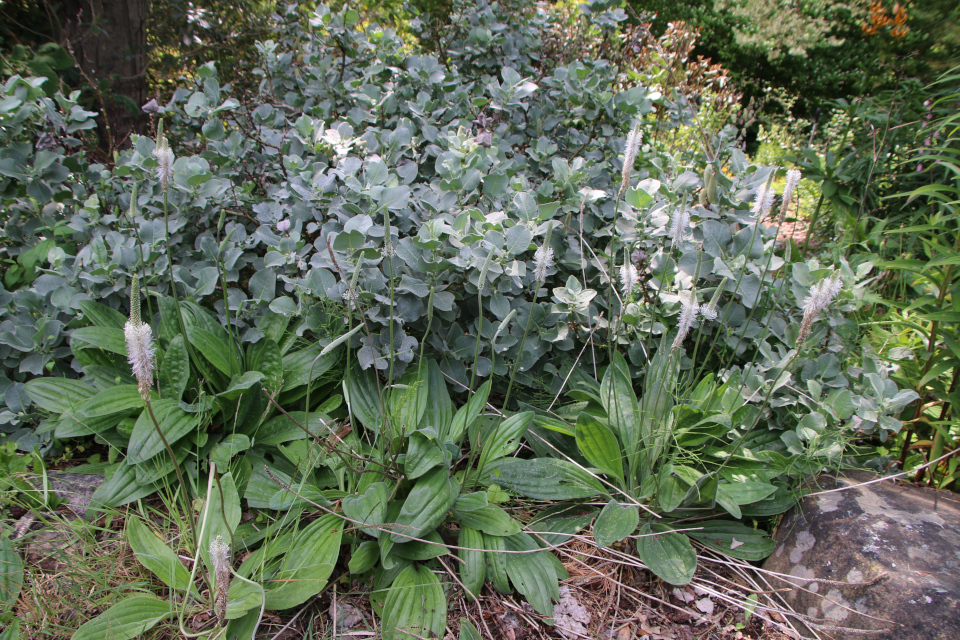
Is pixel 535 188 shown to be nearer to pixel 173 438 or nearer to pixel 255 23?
pixel 173 438

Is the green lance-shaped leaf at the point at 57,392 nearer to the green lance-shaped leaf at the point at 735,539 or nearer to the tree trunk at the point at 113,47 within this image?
the tree trunk at the point at 113,47

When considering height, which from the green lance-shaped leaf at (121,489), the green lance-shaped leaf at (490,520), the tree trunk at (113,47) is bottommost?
the green lance-shaped leaf at (121,489)

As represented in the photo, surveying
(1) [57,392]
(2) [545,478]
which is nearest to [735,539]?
(2) [545,478]

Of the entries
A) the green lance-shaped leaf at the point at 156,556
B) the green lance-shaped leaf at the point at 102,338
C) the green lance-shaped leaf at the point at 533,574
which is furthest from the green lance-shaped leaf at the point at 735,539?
the green lance-shaped leaf at the point at 102,338

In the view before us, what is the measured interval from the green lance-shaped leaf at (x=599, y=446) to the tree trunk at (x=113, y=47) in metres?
3.43

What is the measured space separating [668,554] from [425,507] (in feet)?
2.78

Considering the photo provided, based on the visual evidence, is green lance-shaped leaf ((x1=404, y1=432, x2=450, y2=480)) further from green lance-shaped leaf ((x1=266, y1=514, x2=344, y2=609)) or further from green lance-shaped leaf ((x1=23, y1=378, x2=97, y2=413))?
green lance-shaped leaf ((x1=23, y1=378, x2=97, y2=413))

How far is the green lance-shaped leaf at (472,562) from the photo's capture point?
69.8 inches

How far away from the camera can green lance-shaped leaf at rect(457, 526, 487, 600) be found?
1.77m

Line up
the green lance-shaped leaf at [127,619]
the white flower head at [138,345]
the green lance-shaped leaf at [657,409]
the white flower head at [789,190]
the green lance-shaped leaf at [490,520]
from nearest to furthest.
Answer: the white flower head at [138,345] → the green lance-shaped leaf at [127,619] → the white flower head at [789,190] → the green lance-shaped leaf at [490,520] → the green lance-shaped leaf at [657,409]

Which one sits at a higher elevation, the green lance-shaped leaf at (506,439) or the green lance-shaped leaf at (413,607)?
the green lance-shaped leaf at (506,439)

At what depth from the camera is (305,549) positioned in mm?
1774

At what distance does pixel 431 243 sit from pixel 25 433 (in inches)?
71.6

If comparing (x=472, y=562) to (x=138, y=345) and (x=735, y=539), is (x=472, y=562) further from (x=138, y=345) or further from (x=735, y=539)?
(x=138, y=345)
